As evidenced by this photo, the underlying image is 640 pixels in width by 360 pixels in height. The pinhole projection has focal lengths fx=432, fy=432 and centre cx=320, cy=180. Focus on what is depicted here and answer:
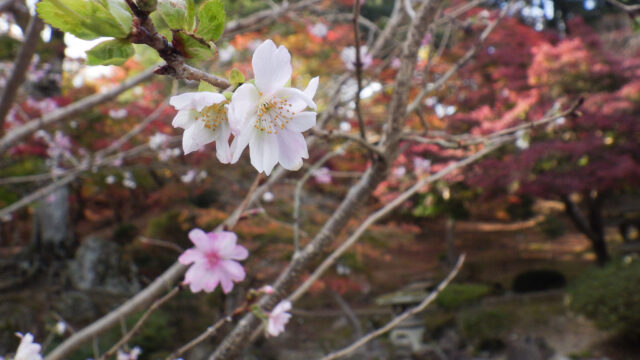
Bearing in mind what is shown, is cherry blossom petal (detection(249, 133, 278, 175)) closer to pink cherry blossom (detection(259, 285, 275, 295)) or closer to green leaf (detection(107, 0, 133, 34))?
green leaf (detection(107, 0, 133, 34))

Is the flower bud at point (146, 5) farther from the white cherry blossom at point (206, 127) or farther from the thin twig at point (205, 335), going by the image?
the thin twig at point (205, 335)

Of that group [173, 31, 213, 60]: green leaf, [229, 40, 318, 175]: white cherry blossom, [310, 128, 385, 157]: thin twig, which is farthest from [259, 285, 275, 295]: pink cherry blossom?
[173, 31, 213, 60]: green leaf

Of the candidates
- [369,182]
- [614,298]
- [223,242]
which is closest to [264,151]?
[223,242]

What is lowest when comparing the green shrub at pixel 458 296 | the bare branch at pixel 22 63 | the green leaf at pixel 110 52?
the green leaf at pixel 110 52

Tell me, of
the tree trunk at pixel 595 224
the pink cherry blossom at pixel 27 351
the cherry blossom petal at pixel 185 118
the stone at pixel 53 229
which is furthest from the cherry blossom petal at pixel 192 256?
the stone at pixel 53 229

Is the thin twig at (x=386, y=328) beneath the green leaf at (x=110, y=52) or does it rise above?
beneath

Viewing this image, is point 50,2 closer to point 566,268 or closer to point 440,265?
point 440,265

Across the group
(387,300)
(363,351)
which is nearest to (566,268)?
(387,300)

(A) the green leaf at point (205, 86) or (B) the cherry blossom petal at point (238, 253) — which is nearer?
(A) the green leaf at point (205, 86)
